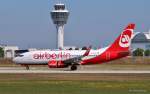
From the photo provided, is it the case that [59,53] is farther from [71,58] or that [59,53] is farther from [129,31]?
[129,31]

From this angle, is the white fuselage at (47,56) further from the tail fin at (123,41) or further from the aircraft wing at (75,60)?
the tail fin at (123,41)

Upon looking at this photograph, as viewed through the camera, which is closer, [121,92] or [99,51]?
[121,92]

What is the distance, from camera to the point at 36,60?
2872 inches

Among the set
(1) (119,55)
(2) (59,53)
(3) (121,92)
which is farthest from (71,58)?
(3) (121,92)

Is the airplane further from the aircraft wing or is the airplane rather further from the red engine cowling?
the red engine cowling

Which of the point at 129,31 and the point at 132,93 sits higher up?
the point at 129,31

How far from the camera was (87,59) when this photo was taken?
73188 millimetres

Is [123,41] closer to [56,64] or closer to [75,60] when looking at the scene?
[75,60]

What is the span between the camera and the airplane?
2849 inches

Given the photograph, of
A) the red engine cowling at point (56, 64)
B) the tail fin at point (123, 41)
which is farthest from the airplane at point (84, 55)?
the red engine cowling at point (56, 64)

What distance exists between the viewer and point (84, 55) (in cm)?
7262

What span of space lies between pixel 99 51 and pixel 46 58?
23.5 ft

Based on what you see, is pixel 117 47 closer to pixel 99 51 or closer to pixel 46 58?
pixel 99 51

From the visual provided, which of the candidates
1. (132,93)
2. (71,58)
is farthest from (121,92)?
(71,58)
